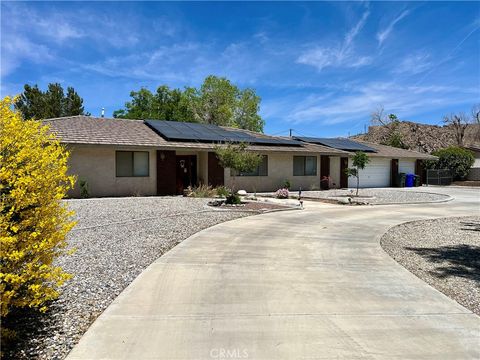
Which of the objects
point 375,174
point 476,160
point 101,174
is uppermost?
point 476,160

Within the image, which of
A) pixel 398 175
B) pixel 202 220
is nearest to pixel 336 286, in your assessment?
pixel 202 220

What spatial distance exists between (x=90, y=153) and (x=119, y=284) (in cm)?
1433

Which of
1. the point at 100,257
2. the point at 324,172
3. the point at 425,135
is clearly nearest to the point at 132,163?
the point at 100,257

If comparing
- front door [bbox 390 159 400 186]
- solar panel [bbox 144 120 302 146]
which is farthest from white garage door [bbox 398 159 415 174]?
solar panel [bbox 144 120 302 146]

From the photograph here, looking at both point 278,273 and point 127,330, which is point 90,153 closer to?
point 278,273

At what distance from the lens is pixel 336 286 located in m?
6.00

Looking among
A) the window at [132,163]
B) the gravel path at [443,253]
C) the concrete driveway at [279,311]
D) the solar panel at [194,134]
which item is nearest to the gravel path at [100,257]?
the concrete driveway at [279,311]

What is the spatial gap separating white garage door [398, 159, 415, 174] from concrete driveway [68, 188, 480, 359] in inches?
1156

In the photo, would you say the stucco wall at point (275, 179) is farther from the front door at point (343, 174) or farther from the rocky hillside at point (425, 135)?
the rocky hillside at point (425, 135)

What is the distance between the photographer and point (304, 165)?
1069 inches

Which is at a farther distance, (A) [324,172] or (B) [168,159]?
(A) [324,172]

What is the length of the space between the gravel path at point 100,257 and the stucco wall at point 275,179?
28.2 ft

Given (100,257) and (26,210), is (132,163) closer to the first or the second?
(100,257)

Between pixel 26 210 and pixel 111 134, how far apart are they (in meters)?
17.4
